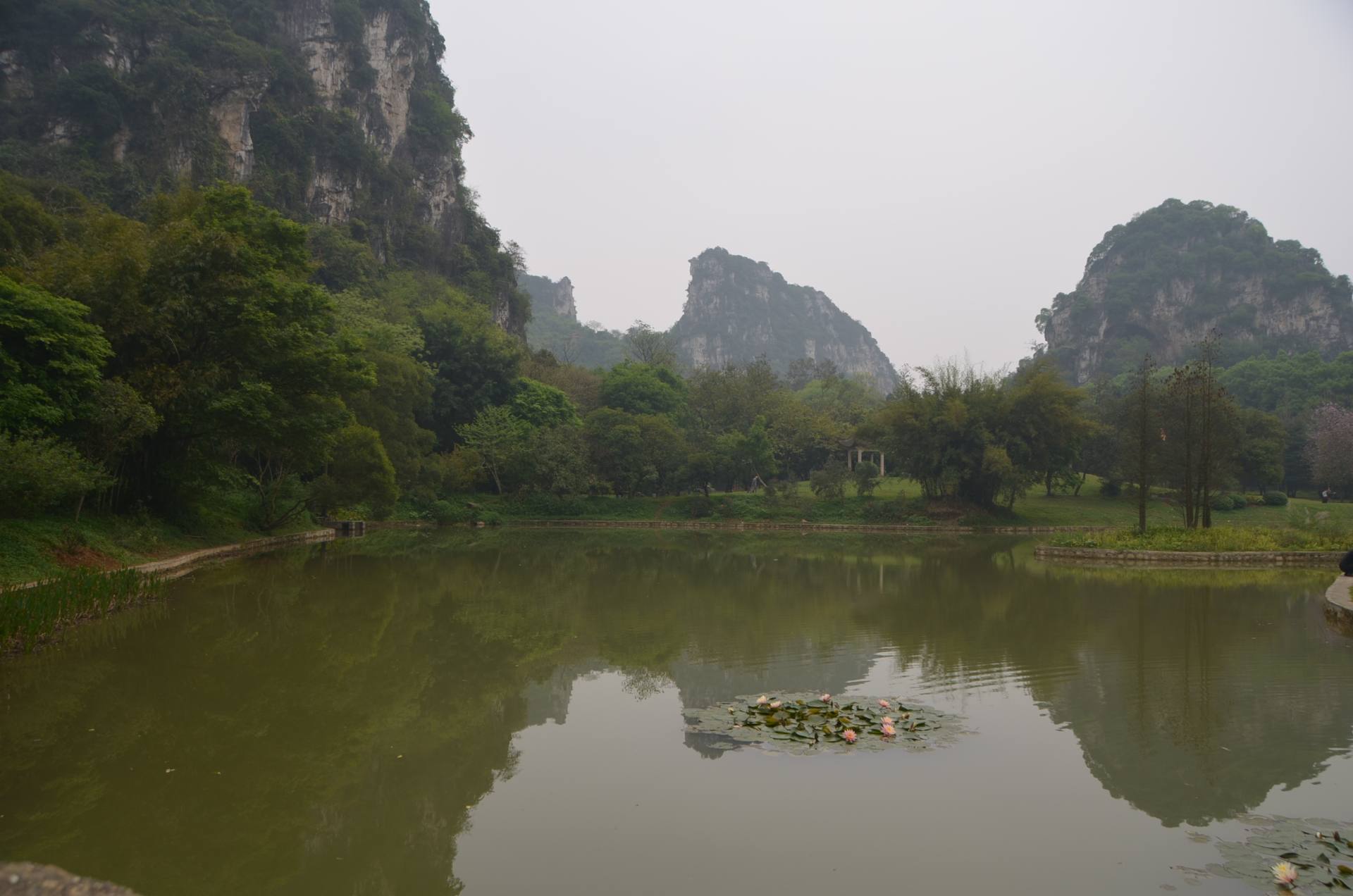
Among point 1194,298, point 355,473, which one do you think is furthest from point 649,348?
point 1194,298

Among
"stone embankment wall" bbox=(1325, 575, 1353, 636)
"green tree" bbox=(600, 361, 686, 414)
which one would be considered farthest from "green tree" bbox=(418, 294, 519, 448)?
"stone embankment wall" bbox=(1325, 575, 1353, 636)

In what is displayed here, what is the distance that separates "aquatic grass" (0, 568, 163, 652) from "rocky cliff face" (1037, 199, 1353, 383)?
109072mm

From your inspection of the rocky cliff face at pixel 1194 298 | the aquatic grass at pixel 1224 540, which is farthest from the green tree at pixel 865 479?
the rocky cliff face at pixel 1194 298

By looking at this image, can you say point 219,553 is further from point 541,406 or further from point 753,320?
point 753,320

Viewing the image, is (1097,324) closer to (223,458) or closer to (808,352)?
(808,352)

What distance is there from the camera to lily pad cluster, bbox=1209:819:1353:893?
4.43 m

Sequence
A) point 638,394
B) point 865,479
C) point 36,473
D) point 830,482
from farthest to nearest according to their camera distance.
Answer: point 638,394
point 865,479
point 830,482
point 36,473

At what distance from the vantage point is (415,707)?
26.1ft

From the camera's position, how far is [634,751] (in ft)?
22.6

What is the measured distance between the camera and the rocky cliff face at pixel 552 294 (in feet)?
514

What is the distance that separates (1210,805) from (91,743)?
27.1ft

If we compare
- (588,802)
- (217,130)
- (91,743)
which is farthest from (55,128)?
(588,802)

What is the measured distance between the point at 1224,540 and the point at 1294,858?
2096cm

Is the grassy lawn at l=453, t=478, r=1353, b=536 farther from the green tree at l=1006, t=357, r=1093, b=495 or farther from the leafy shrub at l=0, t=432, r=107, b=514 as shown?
the leafy shrub at l=0, t=432, r=107, b=514
